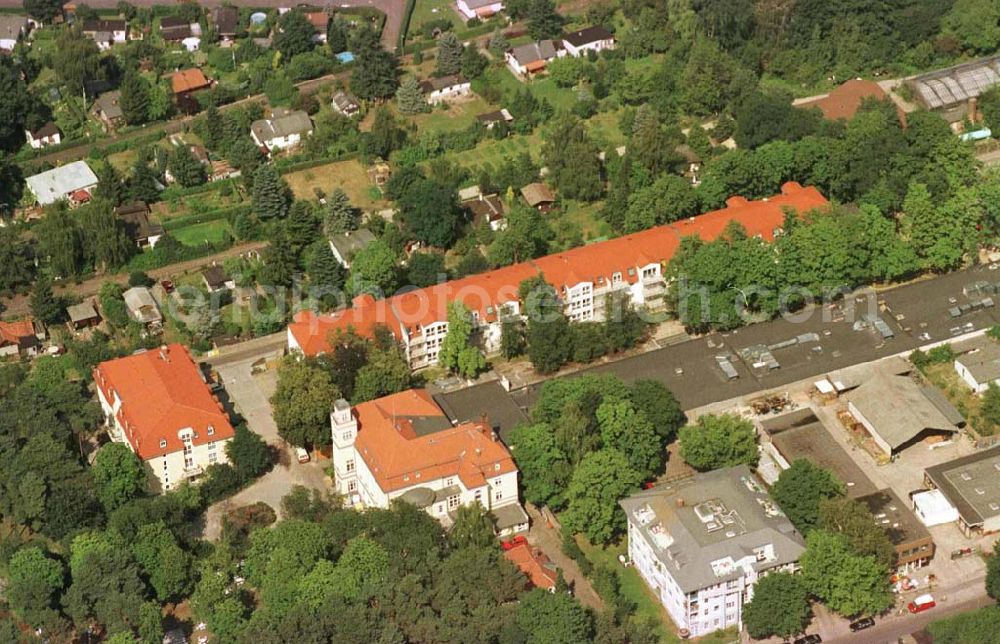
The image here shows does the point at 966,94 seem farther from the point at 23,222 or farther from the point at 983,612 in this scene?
the point at 23,222

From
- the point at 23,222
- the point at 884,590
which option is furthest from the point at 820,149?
the point at 23,222

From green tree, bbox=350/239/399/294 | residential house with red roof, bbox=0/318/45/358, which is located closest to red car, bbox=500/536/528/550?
green tree, bbox=350/239/399/294

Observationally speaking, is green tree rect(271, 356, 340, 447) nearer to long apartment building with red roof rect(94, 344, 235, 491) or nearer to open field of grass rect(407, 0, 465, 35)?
long apartment building with red roof rect(94, 344, 235, 491)

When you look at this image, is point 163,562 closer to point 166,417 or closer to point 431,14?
point 166,417

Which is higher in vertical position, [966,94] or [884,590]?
[966,94]

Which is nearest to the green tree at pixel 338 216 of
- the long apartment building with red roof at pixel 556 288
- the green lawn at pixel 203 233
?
the green lawn at pixel 203 233
